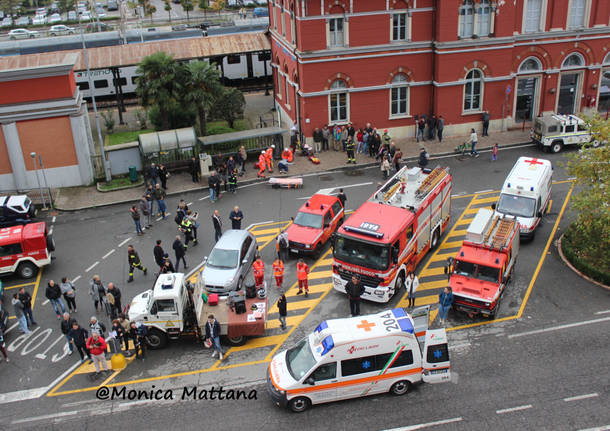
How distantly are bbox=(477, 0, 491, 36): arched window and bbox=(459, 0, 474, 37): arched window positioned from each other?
415 millimetres

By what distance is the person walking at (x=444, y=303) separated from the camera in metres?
19.6

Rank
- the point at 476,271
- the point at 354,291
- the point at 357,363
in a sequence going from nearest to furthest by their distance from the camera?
the point at 357,363
the point at 354,291
the point at 476,271

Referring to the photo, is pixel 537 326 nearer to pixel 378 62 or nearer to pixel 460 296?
pixel 460 296

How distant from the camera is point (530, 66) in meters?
37.9

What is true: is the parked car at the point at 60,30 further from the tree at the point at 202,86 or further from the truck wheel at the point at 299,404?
the truck wheel at the point at 299,404

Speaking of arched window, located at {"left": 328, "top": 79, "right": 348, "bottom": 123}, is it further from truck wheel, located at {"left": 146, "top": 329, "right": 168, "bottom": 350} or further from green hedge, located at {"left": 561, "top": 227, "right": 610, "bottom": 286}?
truck wheel, located at {"left": 146, "top": 329, "right": 168, "bottom": 350}

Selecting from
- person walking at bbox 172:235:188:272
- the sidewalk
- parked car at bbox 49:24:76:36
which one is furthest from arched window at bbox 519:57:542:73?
parked car at bbox 49:24:76:36

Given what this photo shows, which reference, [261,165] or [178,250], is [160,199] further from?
[261,165]

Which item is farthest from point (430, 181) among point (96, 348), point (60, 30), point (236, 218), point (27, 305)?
point (60, 30)

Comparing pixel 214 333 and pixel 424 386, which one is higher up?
pixel 214 333

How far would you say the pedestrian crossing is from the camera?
21922 mm

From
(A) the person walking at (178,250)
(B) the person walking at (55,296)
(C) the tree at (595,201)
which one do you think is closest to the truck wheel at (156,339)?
(B) the person walking at (55,296)

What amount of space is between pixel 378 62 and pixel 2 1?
87615 millimetres

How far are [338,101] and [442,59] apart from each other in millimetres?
6936
